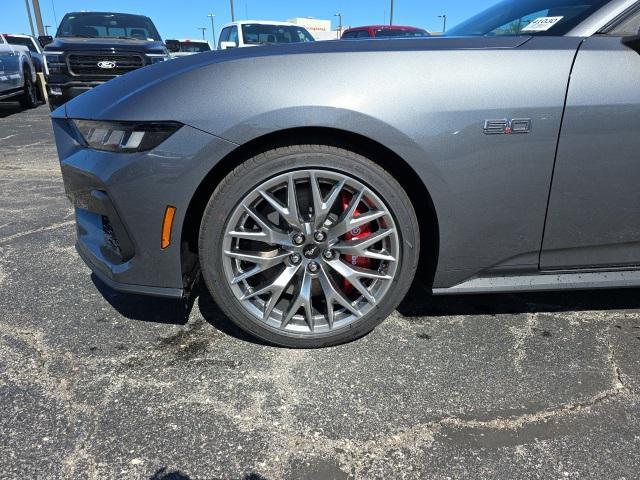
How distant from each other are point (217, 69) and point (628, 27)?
164 centimetres

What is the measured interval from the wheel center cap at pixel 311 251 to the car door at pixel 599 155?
38.0 inches

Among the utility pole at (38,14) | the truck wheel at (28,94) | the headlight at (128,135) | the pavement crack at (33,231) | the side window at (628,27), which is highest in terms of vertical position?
the utility pole at (38,14)

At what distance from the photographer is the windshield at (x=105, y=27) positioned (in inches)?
344

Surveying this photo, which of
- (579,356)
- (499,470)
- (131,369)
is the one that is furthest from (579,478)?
(131,369)

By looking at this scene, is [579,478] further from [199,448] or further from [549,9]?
[549,9]

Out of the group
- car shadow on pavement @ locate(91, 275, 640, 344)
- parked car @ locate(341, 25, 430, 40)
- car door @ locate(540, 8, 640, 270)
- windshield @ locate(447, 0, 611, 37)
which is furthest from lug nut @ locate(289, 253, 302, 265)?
parked car @ locate(341, 25, 430, 40)

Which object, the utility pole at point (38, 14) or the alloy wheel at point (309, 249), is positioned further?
the utility pole at point (38, 14)

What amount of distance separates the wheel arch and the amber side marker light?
7 cm

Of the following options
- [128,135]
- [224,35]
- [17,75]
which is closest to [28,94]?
[17,75]

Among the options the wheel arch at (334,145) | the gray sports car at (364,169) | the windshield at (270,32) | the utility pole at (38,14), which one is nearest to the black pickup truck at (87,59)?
the windshield at (270,32)

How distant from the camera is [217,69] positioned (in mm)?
1895

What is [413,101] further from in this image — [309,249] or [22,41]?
[22,41]

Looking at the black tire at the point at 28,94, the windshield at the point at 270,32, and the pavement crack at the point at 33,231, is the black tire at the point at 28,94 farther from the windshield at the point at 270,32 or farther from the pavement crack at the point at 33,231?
the pavement crack at the point at 33,231

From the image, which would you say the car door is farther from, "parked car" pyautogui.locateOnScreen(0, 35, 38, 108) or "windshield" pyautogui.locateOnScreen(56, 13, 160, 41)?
"parked car" pyautogui.locateOnScreen(0, 35, 38, 108)
